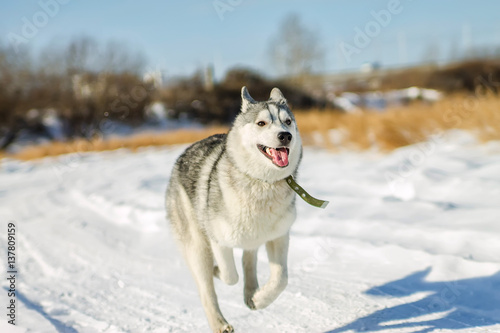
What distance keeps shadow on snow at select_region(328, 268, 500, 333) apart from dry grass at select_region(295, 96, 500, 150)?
18.1 feet

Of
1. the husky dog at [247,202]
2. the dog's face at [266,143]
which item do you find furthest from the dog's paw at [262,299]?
the dog's face at [266,143]

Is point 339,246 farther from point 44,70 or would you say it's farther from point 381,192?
point 44,70

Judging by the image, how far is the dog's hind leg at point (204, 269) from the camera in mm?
3268

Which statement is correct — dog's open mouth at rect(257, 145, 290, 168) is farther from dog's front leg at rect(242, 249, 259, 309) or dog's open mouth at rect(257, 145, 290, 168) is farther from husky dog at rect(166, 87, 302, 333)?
dog's front leg at rect(242, 249, 259, 309)

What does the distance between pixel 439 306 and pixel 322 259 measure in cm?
132

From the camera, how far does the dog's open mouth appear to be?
9.33 ft

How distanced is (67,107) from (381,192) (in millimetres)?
15623

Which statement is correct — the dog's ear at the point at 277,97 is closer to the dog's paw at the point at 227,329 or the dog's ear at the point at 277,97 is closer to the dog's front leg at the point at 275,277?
the dog's front leg at the point at 275,277

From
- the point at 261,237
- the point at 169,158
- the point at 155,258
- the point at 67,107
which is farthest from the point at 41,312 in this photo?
the point at 67,107

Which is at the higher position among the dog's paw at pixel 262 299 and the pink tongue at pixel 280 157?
the pink tongue at pixel 280 157

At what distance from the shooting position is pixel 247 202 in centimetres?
296

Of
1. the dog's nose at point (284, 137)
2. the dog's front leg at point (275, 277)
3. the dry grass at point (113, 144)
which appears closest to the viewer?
the dog's nose at point (284, 137)

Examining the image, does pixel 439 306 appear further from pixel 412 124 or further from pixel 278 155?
pixel 412 124

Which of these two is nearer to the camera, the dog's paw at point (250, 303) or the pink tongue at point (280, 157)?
the pink tongue at point (280, 157)
